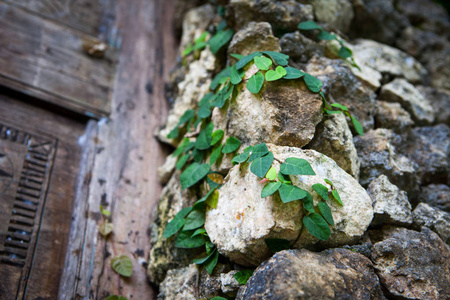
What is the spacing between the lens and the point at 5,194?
1738 millimetres

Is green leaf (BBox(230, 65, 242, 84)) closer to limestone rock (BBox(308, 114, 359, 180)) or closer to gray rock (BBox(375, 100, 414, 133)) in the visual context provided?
limestone rock (BBox(308, 114, 359, 180))

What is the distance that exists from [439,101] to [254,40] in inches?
46.6

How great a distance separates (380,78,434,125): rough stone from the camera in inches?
80.6

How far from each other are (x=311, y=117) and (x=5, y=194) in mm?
1409

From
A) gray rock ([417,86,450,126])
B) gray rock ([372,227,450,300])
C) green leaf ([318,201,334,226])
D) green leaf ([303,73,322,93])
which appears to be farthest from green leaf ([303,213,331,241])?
gray rock ([417,86,450,126])

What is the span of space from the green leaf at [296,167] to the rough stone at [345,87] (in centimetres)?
55

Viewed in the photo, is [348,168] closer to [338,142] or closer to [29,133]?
[338,142]

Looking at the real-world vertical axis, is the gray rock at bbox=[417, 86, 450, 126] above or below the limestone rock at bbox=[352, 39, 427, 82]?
below

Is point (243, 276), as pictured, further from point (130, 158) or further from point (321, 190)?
point (130, 158)

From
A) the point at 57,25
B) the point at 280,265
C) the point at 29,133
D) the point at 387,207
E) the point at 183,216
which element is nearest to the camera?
the point at 280,265

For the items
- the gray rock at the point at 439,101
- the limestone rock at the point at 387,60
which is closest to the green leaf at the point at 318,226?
the limestone rock at the point at 387,60

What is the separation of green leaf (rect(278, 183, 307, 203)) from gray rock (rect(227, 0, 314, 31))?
3.36 ft

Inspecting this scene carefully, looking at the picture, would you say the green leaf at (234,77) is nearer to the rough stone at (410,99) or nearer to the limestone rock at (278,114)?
the limestone rock at (278,114)

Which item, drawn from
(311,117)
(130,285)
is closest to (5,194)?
(130,285)
